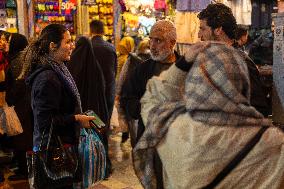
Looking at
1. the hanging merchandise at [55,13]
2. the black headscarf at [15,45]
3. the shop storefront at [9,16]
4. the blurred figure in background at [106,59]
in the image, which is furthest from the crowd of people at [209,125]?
the hanging merchandise at [55,13]

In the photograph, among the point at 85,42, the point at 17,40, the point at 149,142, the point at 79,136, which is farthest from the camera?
the point at 17,40

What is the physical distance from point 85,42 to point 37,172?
9.05 feet

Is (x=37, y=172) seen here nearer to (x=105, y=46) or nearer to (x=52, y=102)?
(x=52, y=102)

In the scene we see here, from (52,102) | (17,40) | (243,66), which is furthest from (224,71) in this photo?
(17,40)

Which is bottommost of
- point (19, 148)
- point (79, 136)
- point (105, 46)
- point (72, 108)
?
point (19, 148)

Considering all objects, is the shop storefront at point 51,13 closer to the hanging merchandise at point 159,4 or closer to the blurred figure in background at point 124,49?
the hanging merchandise at point 159,4

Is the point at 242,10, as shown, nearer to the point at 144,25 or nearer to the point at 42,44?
the point at 144,25

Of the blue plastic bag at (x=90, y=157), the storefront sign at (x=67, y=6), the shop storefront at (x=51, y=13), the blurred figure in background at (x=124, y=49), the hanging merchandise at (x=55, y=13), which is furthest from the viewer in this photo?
the storefront sign at (x=67, y=6)

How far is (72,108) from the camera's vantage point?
149 inches

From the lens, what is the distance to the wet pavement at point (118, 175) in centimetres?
607

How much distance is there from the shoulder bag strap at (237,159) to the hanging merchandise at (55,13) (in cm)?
852

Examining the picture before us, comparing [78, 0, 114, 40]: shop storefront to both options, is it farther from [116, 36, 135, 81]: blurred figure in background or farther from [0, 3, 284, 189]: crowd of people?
[0, 3, 284, 189]: crowd of people

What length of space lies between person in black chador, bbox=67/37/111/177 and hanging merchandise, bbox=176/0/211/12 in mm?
1721

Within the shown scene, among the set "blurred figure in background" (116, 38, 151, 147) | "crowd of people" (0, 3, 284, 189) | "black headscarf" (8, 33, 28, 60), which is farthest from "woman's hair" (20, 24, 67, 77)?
"black headscarf" (8, 33, 28, 60)
